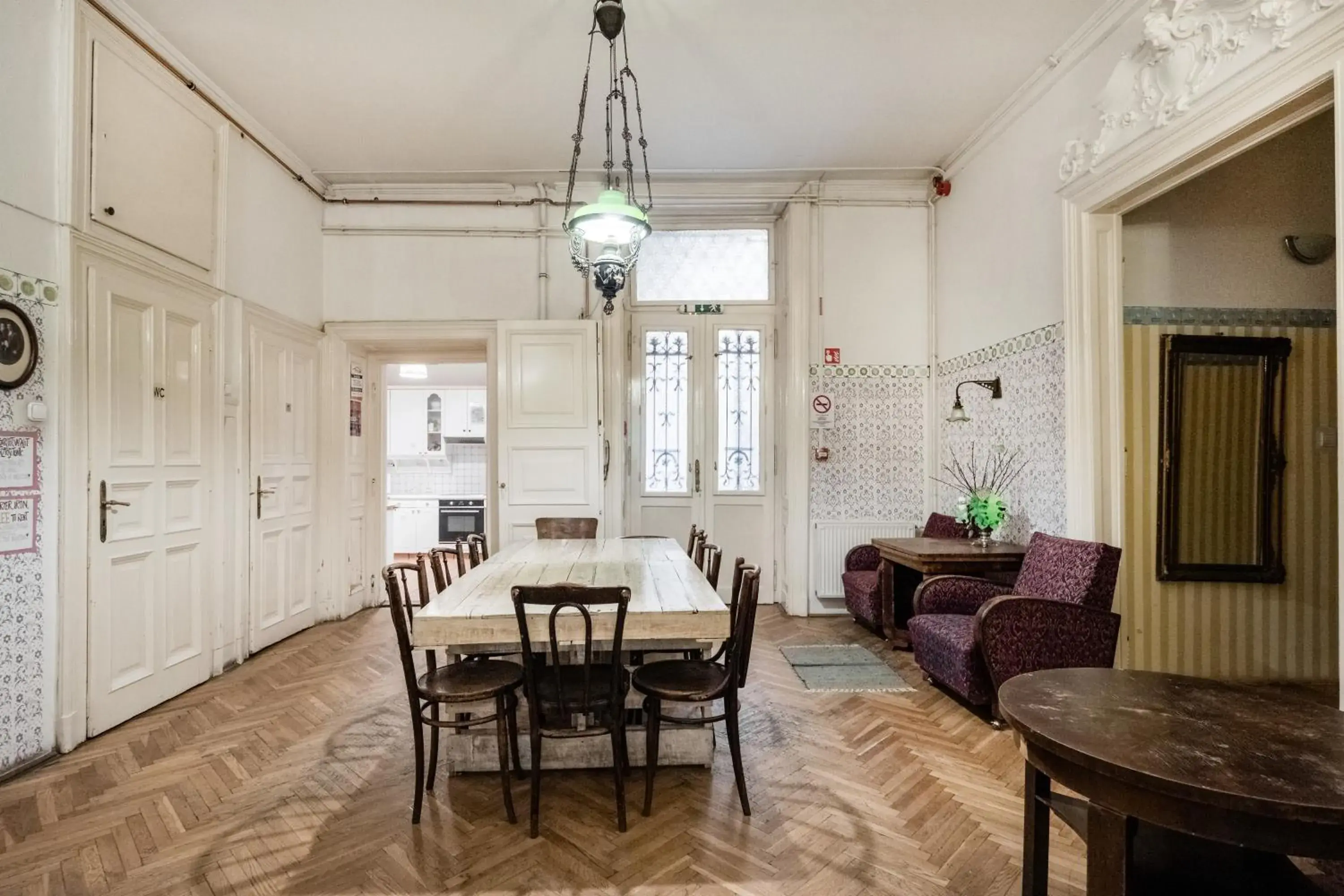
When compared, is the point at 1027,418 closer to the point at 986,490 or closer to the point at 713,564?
the point at 986,490

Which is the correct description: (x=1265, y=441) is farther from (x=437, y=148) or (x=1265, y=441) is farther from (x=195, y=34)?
(x=195, y=34)

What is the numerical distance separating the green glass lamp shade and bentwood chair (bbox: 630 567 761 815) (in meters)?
1.53

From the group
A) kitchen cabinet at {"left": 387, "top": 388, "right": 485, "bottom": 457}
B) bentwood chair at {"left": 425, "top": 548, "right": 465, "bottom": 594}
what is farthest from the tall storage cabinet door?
kitchen cabinet at {"left": 387, "top": 388, "right": 485, "bottom": 457}

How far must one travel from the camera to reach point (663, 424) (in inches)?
220

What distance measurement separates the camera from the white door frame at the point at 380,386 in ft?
16.9

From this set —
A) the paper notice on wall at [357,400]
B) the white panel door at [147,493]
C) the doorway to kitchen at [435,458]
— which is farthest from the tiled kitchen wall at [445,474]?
the white panel door at [147,493]

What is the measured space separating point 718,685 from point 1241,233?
373cm

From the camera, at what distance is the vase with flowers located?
3.98 m

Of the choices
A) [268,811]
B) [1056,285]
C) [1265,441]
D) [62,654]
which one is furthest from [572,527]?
[1265,441]

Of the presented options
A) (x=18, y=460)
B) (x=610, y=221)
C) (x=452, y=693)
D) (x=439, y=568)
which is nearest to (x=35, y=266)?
(x=18, y=460)

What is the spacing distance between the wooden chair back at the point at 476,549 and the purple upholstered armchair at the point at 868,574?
8.71 ft

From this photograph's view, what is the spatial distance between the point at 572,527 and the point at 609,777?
2010mm

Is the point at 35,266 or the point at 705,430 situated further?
the point at 705,430

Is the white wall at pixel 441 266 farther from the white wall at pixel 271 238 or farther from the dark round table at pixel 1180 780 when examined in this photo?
the dark round table at pixel 1180 780
